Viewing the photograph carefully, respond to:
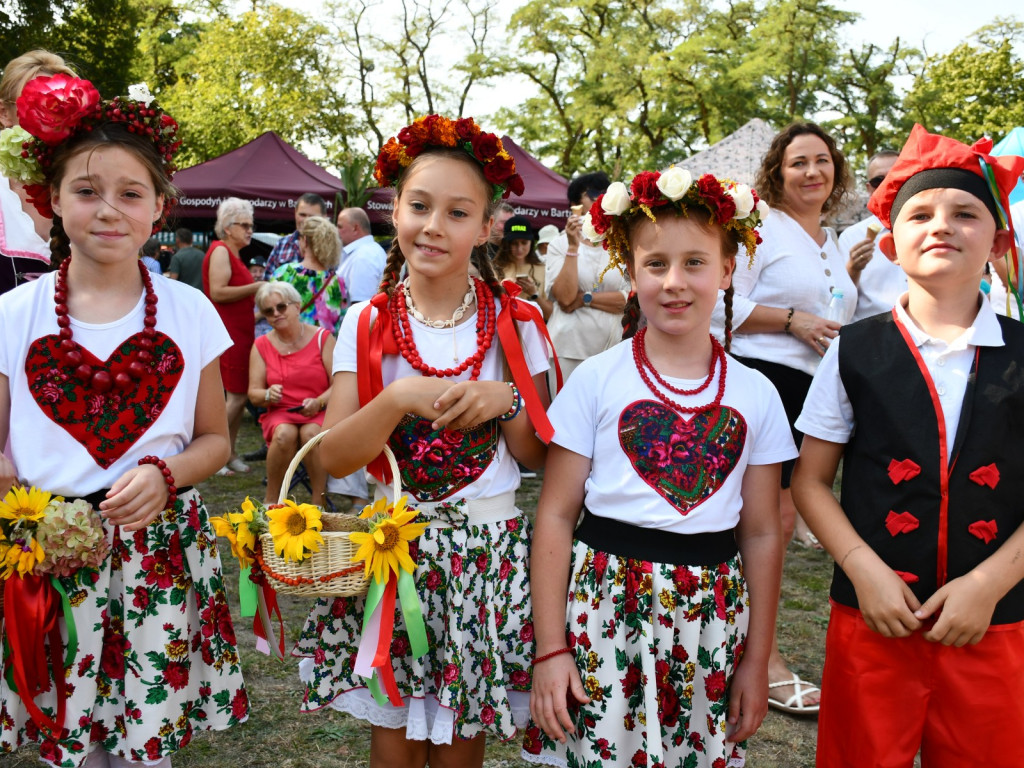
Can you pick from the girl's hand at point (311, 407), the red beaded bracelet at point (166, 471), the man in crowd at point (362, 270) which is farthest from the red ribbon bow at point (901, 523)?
the man in crowd at point (362, 270)

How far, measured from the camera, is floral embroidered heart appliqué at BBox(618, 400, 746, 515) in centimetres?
189

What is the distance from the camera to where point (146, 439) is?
6.45ft

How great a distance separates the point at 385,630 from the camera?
1.79m

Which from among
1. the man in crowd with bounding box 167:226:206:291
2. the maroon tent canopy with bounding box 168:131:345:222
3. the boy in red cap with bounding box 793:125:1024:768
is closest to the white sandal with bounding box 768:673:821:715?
the boy in red cap with bounding box 793:125:1024:768

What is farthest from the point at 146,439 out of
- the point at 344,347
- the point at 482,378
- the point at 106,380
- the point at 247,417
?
the point at 247,417

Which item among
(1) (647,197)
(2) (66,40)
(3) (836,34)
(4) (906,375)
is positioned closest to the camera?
(4) (906,375)

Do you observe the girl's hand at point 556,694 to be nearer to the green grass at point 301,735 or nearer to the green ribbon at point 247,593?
the green ribbon at point 247,593

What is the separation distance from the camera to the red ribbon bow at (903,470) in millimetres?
1785

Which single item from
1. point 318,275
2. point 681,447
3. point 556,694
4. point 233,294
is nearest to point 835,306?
point 681,447

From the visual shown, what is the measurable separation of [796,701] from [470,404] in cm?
210

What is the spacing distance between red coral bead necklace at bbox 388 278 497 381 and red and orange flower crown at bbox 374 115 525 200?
305 millimetres

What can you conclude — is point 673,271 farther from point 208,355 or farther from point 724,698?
point 208,355

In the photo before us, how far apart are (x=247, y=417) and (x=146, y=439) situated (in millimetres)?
8241

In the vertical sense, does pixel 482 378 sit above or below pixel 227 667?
above
